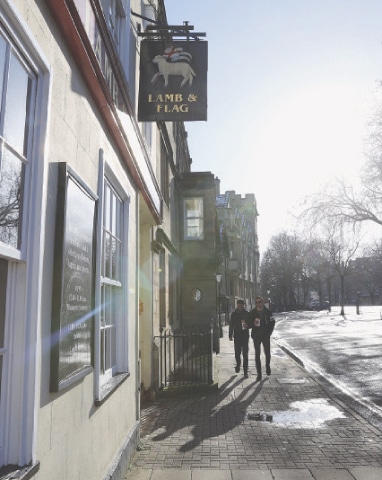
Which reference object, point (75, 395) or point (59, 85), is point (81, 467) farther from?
point (59, 85)

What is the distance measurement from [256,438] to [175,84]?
4.77 m

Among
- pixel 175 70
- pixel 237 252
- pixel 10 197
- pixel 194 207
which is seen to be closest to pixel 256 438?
pixel 10 197

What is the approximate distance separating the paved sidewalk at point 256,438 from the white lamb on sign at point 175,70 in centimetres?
464

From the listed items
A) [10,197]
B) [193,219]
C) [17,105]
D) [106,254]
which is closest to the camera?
[10,197]

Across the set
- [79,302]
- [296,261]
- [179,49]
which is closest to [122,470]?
[79,302]

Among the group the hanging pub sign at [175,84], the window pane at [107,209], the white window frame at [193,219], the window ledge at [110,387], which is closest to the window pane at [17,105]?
the window pane at [107,209]

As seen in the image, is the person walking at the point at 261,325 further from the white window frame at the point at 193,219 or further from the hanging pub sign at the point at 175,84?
the white window frame at the point at 193,219

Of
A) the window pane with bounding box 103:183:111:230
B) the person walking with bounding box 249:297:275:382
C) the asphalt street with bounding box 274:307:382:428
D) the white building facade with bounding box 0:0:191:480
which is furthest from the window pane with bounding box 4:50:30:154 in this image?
the person walking with bounding box 249:297:275:382

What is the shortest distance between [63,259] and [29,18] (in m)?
1.38

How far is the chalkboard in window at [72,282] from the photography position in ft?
8.80

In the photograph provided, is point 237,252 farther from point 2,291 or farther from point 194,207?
point 2,291

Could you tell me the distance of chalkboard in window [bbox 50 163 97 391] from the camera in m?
2.68

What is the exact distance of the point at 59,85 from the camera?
2.91m

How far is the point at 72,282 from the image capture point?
2.96 metres
